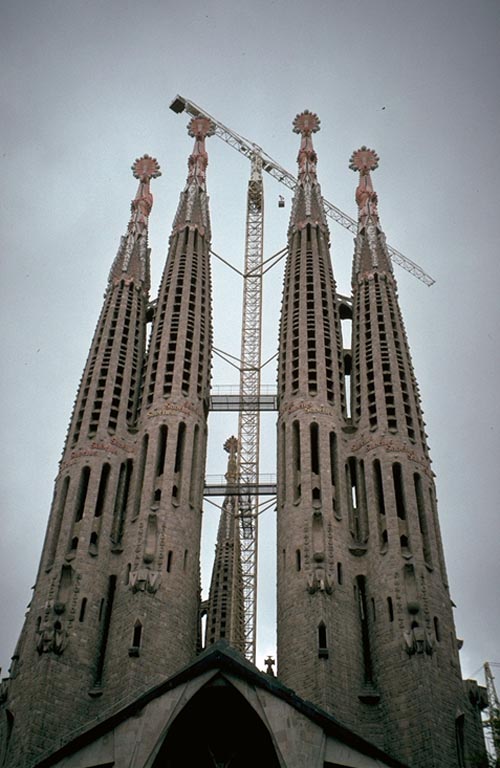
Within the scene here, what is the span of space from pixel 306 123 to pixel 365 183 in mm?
7567

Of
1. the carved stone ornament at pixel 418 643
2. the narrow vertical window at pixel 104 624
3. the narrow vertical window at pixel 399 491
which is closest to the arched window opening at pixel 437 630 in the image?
the carved stone ornament at pixel 418 643

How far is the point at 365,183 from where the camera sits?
6819 centimetres

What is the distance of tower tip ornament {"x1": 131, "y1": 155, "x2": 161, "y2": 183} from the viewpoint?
70.2 m

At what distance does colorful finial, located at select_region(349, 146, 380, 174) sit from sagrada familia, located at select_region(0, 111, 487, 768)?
10.8 metres

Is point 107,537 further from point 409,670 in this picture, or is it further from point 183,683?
point 409,670

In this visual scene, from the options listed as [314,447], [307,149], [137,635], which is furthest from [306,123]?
[137,635]

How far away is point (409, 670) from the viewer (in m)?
40.5

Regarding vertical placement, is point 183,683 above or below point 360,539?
below

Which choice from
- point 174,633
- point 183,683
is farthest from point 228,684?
point 174,633

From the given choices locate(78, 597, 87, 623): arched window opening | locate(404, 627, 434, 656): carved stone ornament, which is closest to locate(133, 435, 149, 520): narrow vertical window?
locate(78, 597, 87, 623): arched window opening

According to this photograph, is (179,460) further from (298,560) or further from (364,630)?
(364,630)

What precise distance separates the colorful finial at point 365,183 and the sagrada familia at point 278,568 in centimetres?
450

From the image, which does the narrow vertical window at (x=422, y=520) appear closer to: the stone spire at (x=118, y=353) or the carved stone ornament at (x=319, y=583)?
the carved stone ornament at (x=319, y=583)

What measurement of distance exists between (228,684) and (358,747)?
5226mm
